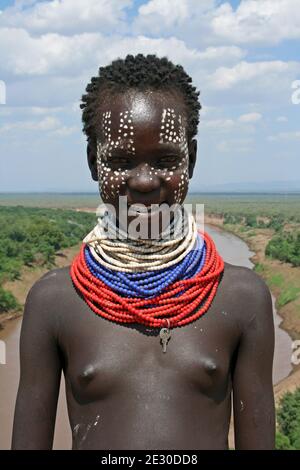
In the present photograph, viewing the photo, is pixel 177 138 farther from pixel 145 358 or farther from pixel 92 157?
pixel 145 358

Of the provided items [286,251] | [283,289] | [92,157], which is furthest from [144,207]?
[286,251]

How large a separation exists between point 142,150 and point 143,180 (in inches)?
3.7

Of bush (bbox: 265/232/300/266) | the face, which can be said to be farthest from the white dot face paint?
bush (bbox: 265/232/300/266)

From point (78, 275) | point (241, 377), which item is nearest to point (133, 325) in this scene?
point (78, 275)

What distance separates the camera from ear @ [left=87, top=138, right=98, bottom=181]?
1.89 meters

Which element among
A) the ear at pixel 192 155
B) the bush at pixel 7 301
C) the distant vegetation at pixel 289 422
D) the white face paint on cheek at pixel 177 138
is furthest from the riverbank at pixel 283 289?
the white face paint on cheek at pixel 177 138

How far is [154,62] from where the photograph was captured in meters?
1.82

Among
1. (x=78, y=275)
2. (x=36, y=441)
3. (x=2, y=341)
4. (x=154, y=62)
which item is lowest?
(x=2, y=341)

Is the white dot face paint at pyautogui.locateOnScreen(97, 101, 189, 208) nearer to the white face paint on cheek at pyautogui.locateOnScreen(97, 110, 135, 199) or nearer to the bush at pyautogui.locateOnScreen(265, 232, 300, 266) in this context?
the white face paint on cheek at pyautogui.locateOnScreen(97, 110, 135, 199)
